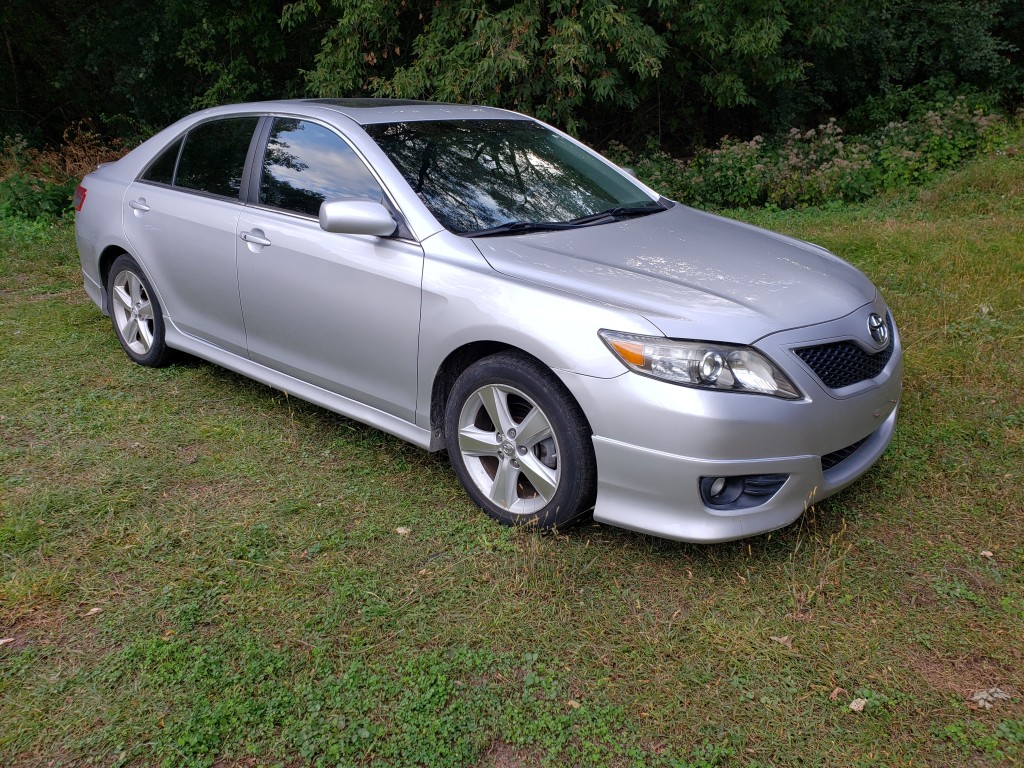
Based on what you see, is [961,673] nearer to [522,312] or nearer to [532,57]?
[522,312]

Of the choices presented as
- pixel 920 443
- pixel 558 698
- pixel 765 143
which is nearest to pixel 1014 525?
pixel 920 443

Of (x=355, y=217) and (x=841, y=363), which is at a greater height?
(x=355, y=217)

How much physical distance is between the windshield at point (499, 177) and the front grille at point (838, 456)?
1.47 m

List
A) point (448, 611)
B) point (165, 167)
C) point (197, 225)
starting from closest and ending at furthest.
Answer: point (448, 611) → point (197, 225) → point (165, 167)

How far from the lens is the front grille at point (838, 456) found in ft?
10.8

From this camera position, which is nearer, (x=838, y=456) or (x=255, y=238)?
(x=838, y=456)

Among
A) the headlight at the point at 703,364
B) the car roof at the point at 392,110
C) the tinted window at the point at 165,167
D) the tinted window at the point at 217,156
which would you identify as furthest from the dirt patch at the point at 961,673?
the tinted window at the point at 165,167

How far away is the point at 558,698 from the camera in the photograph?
2693 mm

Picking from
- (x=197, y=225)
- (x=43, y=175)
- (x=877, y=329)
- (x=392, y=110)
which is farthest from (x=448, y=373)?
(x=43, y=175)

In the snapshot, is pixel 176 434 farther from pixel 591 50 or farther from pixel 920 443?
pixel 591 50

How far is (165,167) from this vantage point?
5.07m

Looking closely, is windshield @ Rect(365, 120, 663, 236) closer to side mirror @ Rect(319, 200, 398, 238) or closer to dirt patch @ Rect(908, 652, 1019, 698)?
side mirror @ Rect(319, 200, 398, 238)

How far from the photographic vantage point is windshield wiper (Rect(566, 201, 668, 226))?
4.04 metres

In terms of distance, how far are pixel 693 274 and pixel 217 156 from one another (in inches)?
107
